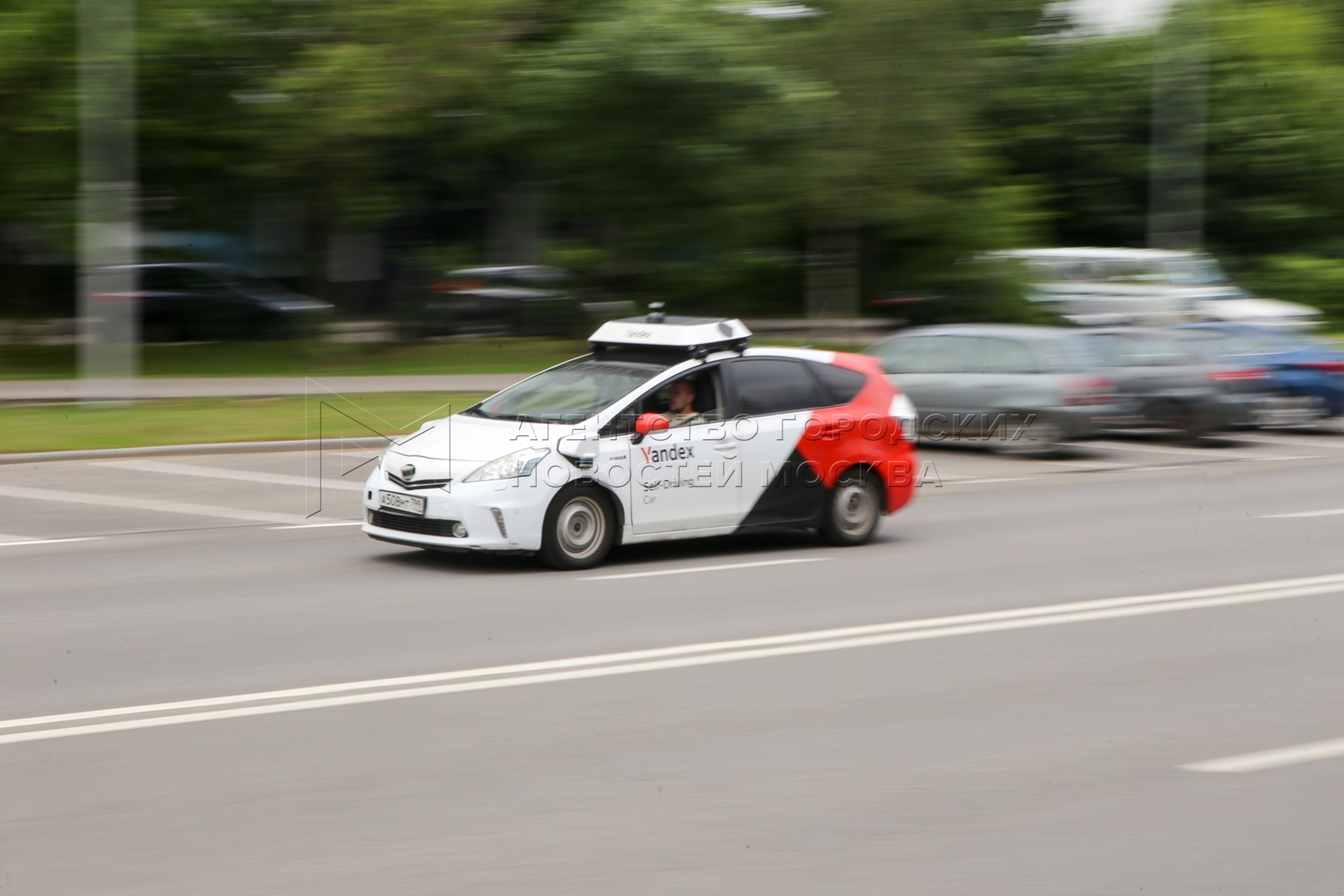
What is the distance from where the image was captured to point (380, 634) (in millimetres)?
8188

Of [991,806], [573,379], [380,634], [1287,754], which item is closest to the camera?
[991,806]

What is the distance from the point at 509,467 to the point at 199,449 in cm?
798

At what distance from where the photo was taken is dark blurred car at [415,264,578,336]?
95.5 feet

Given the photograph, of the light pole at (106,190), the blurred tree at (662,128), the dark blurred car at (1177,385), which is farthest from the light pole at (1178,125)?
the light pole at (106,190)

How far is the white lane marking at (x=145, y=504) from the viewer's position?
1299cm

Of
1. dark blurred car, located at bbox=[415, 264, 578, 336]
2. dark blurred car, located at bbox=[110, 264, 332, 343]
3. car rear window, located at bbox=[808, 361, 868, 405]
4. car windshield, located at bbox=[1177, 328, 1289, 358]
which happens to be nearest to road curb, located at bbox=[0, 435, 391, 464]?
car rear window, located at bbox=[808, 361, 868, 405]

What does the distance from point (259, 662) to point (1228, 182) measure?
40.2m

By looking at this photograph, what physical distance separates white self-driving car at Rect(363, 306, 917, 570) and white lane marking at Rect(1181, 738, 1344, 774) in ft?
16.0

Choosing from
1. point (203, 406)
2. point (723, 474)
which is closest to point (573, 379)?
point (723, 474)

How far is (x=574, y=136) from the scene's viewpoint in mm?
26547

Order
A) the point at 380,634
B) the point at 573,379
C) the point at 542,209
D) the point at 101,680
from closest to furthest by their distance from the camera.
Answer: the point at 101,680, the point at 380,634, the point at 573,379, the point at 542,209

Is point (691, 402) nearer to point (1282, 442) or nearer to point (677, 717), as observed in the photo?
point (677, 717)

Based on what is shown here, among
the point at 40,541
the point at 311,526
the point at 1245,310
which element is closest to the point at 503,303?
the point at 1245,310

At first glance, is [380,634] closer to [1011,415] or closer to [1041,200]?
[1011,415]
